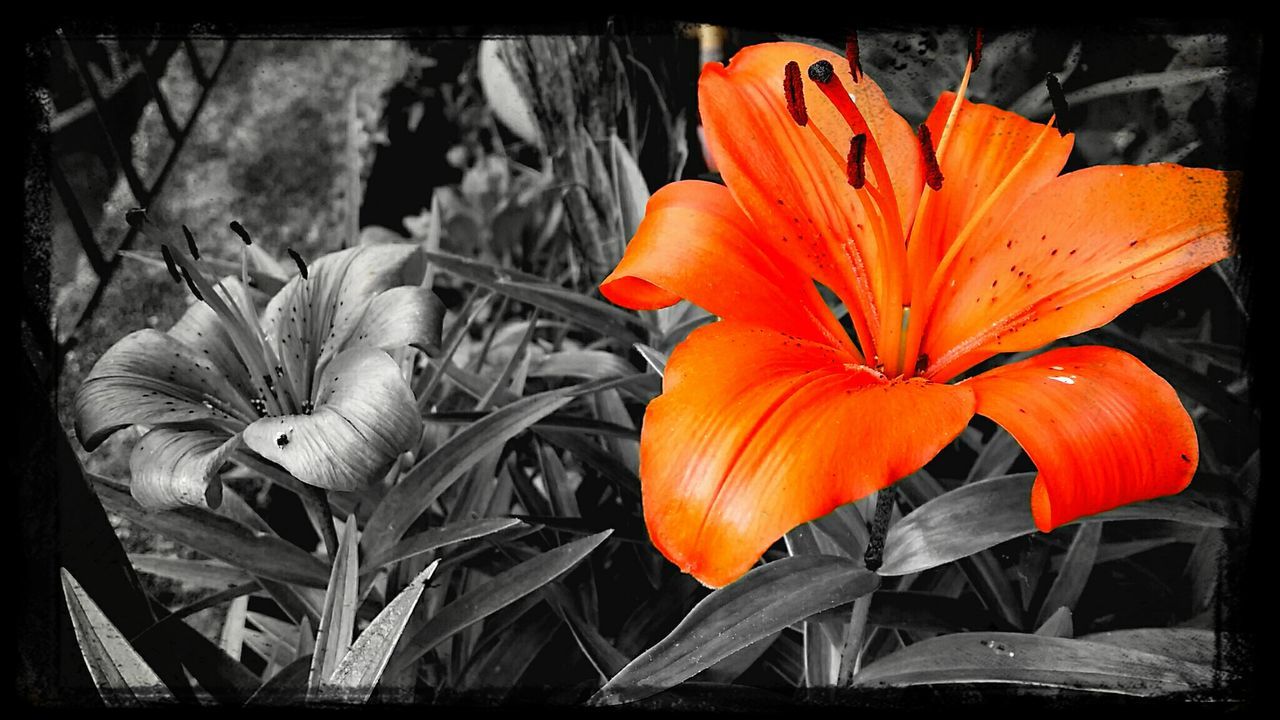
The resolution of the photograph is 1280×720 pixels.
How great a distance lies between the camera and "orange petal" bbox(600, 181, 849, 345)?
1.61ft

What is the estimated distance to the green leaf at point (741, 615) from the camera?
1.65 feet

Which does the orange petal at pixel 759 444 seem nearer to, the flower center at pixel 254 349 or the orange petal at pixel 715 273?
the orange petal at pixel 715 273

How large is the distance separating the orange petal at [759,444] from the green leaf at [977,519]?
110 mm

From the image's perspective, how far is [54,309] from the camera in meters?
0.60

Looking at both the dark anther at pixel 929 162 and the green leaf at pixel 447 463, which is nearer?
the dark anther at pixel 929 162

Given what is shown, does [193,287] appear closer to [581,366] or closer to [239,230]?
[239,230]

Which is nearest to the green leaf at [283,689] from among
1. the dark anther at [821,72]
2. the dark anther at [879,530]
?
the dark anther at [879,530]

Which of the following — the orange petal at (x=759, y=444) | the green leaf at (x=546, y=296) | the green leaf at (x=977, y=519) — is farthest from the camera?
the green leaf at (x=546, y=296)

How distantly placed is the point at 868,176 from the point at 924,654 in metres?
0.27

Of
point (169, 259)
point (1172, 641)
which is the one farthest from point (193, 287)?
point (1172, 641)

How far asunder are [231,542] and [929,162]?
0.46m

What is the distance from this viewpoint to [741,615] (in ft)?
1.68

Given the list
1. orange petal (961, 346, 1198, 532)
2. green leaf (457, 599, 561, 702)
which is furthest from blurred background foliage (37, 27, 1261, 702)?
orange petal (961, 346, 1198, 532)

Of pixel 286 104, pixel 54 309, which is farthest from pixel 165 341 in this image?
pixel 286 104
